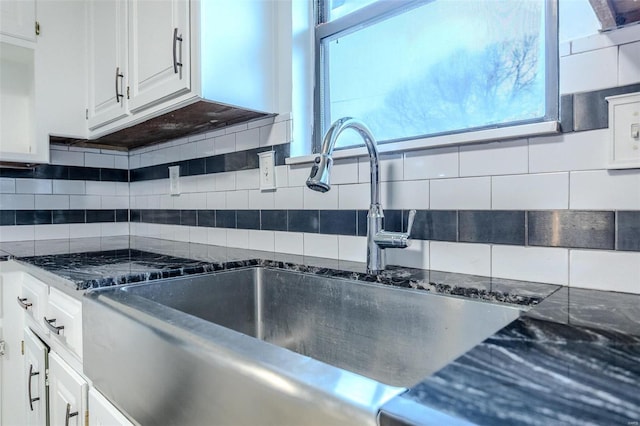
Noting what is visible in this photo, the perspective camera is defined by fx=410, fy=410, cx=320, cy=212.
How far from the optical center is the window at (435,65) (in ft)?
3.15

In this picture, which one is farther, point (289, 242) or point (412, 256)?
point (289, 242)

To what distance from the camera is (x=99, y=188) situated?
91.4 inches

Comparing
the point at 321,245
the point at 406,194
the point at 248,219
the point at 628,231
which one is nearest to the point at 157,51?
the point at 248,219

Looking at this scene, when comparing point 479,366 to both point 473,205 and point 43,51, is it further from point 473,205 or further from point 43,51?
point 43,51

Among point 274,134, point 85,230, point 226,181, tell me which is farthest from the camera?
point 85,230

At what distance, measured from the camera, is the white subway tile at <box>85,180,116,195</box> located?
228cm

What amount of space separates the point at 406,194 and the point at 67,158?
6.40 feet

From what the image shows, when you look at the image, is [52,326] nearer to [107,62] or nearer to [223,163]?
[223,163]

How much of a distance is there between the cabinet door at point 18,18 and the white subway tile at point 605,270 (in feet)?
7.39

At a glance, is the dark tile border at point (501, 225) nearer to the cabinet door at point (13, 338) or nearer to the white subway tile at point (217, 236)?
the white subway tile at point (217, 236)

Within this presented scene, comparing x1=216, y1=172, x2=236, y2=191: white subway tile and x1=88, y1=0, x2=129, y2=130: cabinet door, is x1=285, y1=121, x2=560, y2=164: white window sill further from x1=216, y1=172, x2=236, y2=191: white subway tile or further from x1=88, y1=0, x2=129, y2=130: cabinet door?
x1=88, y1=0, x2=129, y2=130: cabinet door

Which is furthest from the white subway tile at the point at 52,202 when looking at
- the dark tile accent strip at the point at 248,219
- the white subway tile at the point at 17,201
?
the dark tile accent strip at the point at 248,219

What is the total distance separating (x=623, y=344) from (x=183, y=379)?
0.55 metres

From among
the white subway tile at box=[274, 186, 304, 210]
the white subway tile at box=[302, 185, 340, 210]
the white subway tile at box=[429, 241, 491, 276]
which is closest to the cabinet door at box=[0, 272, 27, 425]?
the white subway tile at box=[274, 186, 304, 210]
